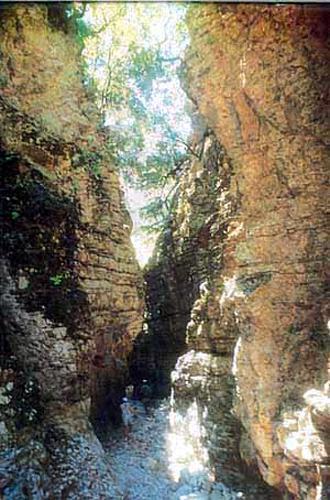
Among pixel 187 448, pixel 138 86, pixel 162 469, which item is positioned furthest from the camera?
pixel 187 448

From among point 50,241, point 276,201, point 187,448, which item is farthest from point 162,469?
point 276,201

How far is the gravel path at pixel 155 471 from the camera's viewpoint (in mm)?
3953

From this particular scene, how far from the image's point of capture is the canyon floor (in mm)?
3924

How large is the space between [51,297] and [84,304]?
0.61 m

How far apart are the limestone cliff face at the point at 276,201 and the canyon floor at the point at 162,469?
2.60ft

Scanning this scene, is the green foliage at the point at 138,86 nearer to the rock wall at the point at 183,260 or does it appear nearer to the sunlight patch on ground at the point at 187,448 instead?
the rock wall at the point at 183,260

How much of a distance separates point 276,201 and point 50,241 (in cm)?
208

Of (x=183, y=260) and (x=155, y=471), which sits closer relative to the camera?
(x=155, y=471)

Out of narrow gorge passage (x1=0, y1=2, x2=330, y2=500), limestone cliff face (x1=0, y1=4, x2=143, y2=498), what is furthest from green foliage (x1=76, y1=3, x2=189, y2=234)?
limestone cliff face (x1=0, y1=4, x2=143, y2=498)

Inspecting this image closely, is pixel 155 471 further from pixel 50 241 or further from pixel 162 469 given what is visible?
pixel 50 241

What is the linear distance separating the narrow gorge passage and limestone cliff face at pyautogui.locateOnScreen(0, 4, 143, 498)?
19 mm

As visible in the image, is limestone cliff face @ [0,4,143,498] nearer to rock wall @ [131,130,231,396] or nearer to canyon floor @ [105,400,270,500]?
canyon floor @ [105,400,270,500]

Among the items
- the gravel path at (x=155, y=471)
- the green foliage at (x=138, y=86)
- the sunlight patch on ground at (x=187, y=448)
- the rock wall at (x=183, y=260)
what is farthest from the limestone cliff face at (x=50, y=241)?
the rock wall at (x=183, y=260)

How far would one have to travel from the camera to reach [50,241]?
424cm
